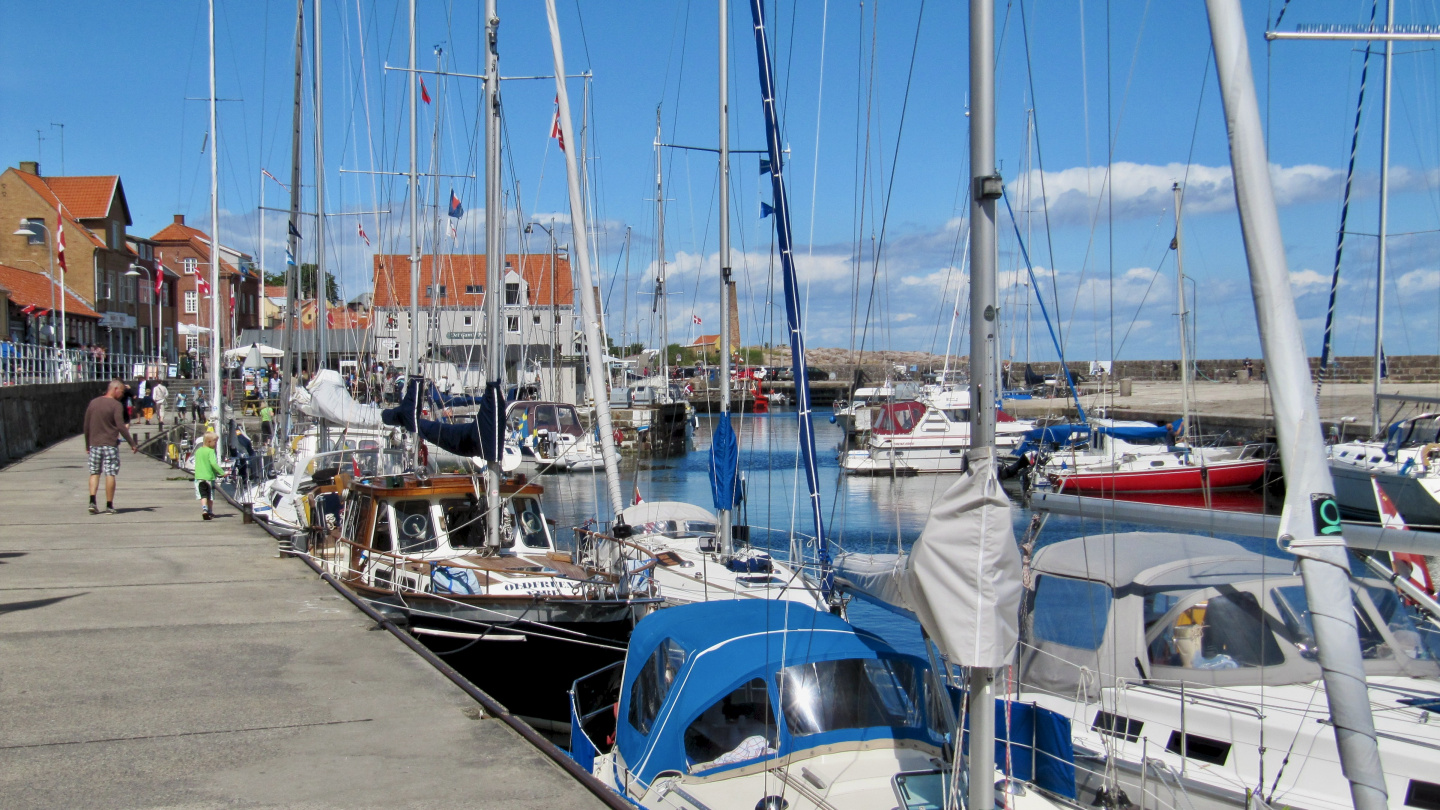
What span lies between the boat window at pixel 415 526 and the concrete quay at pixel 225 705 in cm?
167

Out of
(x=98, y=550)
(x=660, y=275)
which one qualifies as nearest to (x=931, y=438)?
(x=660, y=275)

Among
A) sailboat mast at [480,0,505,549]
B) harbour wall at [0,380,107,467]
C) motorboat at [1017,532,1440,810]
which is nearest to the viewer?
motorboat at [1017,532,1440,810]

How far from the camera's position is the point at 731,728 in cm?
664

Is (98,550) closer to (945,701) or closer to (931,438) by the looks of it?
(945,701)

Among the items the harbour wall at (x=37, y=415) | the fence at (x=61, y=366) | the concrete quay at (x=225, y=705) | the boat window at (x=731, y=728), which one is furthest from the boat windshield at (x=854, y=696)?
the fence at (x=61, y=366)

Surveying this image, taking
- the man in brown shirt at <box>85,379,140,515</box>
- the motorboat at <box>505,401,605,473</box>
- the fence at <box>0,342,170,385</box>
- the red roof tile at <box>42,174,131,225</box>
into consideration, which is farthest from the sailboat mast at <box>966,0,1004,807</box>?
the red roof tile at <box>42,174,131,225</box>

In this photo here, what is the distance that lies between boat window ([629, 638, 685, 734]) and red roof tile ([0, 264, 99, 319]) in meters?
50.2

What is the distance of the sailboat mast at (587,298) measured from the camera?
1269 cm

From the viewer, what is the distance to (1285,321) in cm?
417

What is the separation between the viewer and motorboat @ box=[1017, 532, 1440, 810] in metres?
6.35

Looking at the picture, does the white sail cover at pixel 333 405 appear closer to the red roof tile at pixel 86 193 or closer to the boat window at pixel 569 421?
the boat window at pixel 569 421

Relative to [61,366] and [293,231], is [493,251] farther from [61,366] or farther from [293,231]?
[61,366]

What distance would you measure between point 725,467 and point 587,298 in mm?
2877

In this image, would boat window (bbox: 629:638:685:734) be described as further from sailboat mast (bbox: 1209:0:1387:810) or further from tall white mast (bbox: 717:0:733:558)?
tall white mast (bbox: 717:0:733:558)
